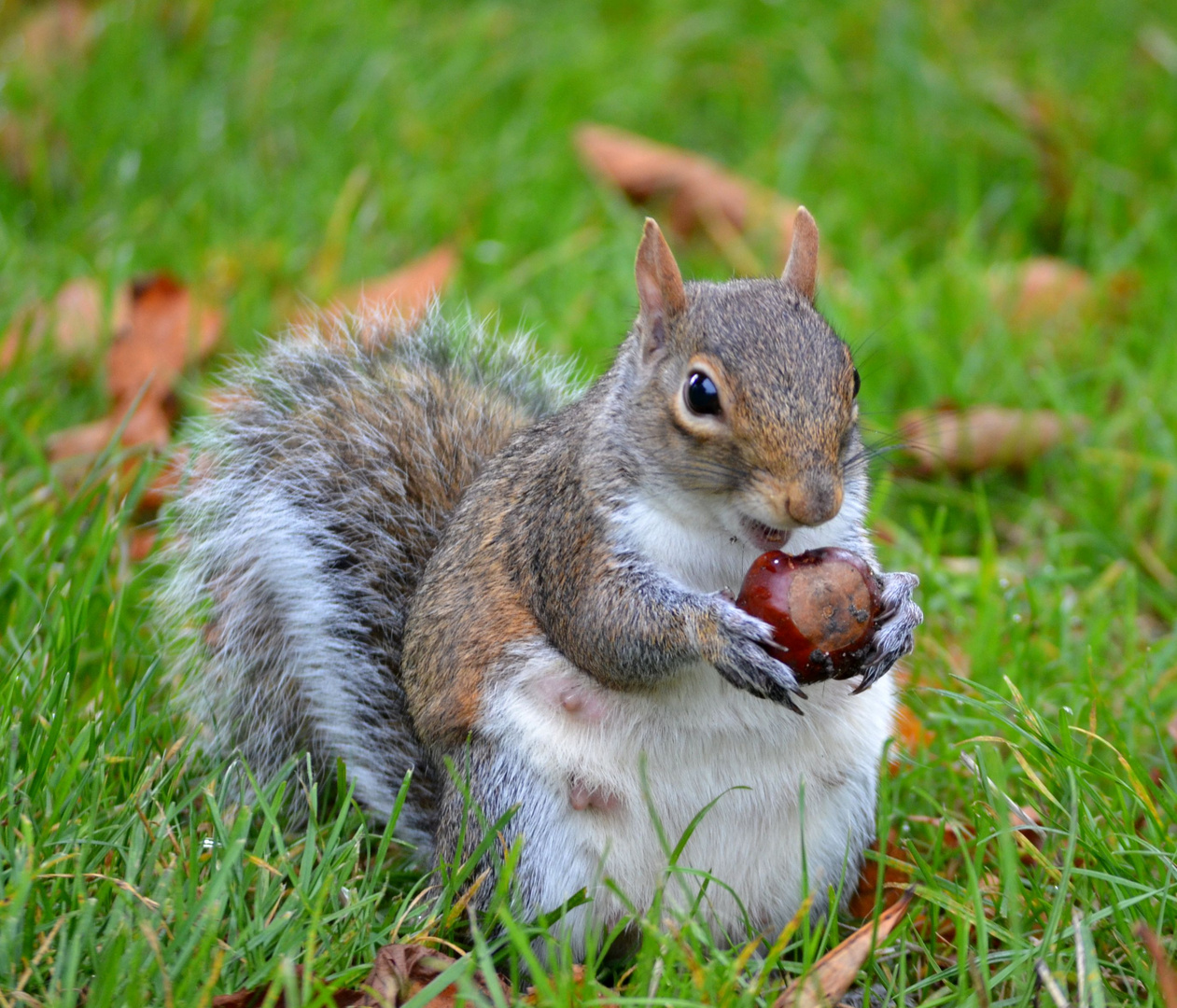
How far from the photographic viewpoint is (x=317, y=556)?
177 centimetres

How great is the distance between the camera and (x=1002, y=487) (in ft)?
8.32

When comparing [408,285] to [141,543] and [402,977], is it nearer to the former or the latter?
[141,543]

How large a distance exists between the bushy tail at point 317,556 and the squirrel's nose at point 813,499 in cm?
63

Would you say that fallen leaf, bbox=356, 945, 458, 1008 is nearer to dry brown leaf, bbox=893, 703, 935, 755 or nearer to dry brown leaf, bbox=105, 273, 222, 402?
dry brown leaf, bbox=893, 703, 935, 755

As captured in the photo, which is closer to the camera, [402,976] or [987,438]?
[402,976]

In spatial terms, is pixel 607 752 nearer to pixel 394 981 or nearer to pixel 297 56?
pixel 394 981

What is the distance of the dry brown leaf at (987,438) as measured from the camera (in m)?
2.48

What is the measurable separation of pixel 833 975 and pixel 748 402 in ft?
1.90

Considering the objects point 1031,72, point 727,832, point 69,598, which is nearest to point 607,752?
point 727,832

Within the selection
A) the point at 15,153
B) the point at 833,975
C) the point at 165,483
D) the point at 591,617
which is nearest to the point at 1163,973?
the point at 833,975

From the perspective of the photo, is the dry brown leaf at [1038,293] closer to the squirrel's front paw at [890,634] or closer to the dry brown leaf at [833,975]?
the squirrel's front paw at [890,634]

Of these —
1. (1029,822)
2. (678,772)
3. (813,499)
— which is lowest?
(1029,822)

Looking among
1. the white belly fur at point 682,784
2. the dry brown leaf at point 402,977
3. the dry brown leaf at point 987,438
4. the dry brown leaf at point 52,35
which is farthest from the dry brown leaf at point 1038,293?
the dry brown leaf at point 52,35

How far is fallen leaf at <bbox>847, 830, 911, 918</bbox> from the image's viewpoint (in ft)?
5.39
